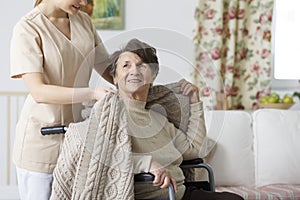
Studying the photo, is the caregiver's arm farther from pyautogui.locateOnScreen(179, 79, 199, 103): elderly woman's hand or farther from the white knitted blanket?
pyautogui.locateOnScreen(179, 79, 199, 103): elderly woman's hand

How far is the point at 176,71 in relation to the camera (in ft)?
6.24

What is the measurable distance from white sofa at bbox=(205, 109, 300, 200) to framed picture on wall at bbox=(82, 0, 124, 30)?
4.09 ft

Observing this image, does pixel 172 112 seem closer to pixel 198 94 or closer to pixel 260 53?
pixel 198 94

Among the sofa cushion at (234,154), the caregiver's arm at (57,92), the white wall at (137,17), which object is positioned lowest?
the sofa cushion at (234,154)

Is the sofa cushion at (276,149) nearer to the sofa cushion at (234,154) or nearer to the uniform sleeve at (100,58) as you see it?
the sofa cushion at (234,154)

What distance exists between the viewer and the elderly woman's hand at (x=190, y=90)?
77.9 inches

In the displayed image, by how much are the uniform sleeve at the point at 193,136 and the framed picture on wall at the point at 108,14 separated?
7.54ft

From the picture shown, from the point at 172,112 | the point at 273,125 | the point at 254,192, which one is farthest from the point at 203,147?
the point at 273,125

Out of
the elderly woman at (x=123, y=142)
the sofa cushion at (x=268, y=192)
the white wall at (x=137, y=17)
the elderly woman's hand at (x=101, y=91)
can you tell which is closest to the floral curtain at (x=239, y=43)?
the white wall at (x=137, y=17)

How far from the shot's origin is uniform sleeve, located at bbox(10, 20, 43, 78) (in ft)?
6.19

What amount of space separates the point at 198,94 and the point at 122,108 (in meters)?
0.35

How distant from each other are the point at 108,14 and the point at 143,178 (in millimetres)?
2623

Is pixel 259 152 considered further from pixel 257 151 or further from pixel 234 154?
pixel 234 154

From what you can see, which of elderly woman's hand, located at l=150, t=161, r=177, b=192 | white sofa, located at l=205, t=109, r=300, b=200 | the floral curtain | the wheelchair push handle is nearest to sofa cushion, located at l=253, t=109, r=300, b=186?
white sofa, located at l=205, t=109, r=300, b=200
